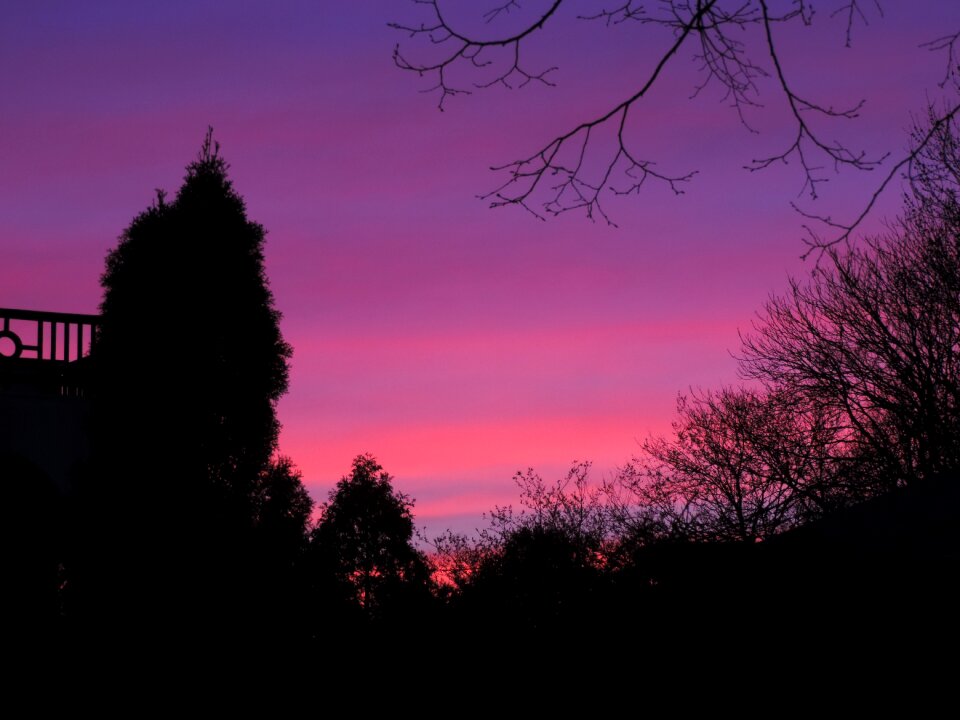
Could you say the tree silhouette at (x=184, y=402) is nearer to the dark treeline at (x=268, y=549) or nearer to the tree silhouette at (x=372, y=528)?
the dark treeline at (x=268, y=549)

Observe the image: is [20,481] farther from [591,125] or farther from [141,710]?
[591,125]

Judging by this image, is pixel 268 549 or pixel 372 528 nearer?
pixel 268 549

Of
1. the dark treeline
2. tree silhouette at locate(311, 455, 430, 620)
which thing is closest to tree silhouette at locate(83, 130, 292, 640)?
the dark treeline

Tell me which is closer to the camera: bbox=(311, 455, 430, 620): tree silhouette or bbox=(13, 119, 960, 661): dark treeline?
bbox=(13, 119, 960, 661): dark treeline

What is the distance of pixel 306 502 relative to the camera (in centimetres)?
1895

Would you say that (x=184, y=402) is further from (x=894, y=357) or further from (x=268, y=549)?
(x=894, y=357)

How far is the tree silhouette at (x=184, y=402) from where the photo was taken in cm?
1545

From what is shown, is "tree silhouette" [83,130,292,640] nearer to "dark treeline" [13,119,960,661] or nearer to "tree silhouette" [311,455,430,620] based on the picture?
"dark treeline" [13,119,960,661]

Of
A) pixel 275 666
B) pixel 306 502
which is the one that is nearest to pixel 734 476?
pixel 306 502

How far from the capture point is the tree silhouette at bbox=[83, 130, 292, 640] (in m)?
15.4

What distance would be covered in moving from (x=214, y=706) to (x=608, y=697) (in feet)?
19.3

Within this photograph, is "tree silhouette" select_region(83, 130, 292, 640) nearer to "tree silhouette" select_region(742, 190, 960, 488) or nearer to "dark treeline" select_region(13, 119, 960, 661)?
"dark treeline" select_region(13, 119, 960, 661)

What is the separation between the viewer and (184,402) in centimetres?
1638

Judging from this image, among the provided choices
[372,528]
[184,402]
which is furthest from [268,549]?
[372,528]
